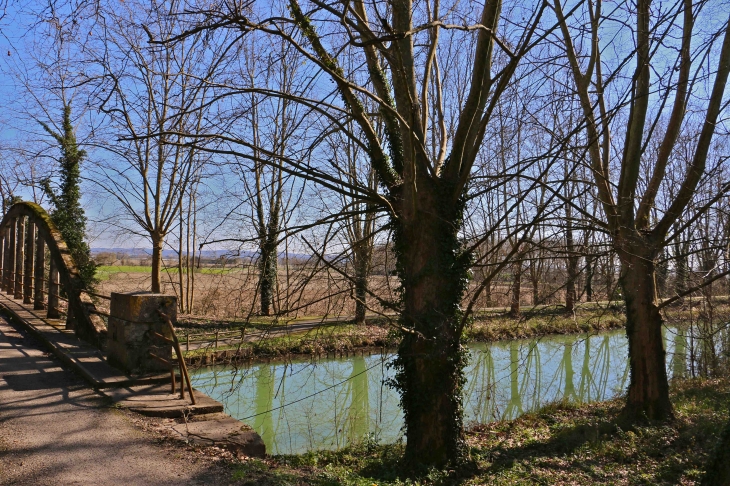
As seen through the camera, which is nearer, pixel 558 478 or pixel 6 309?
pixel 558 478

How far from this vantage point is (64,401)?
21.2ft

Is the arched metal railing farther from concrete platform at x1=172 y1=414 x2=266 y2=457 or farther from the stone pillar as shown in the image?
concrete platform at x1=172 y1=414 x2=266 y2=457

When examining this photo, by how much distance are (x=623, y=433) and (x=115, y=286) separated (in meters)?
25.3

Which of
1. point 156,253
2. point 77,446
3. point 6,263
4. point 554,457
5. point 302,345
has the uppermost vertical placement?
point 156,253

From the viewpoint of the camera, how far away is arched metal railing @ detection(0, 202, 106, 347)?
30.9 feet

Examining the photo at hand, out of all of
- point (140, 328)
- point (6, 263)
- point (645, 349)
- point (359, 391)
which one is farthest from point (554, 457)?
point (6, 263)

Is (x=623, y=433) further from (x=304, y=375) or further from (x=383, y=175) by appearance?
(x=304, y=375)

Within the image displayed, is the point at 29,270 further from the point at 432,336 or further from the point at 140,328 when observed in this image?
the point at 432,336

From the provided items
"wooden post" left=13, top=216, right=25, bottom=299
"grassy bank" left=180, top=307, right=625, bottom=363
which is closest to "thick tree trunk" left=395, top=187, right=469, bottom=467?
"grassy bank" left=180, top=307, right=625, bottom=363

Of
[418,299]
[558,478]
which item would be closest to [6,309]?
[418,299]

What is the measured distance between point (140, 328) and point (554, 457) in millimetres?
5496

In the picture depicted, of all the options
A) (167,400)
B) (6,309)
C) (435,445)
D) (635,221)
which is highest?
(635,221)

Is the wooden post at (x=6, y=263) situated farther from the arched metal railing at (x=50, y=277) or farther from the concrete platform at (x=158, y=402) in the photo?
the concrete platform at (x=158, y=402)

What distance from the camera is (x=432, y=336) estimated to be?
6117 mm
